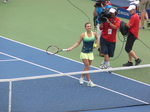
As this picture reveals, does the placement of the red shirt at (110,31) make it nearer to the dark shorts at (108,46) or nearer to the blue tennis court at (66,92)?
the dark shorts at (108,46)

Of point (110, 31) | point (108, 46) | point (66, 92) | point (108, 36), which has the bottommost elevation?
point (66, 92)

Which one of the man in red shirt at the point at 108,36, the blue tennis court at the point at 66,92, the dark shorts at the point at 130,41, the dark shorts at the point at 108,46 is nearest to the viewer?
the blue tennis court at the point at 66,92

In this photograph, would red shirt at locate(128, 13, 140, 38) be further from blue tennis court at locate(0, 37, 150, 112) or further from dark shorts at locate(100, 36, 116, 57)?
blue tennis court at locate(0, 37, 150, 112)

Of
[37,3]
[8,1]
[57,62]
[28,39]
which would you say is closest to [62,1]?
[37,3]

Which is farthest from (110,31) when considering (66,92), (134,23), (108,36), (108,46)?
(66,92)

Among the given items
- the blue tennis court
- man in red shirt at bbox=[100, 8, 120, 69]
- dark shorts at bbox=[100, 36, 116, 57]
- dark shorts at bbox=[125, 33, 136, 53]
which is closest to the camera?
the blue tennis court

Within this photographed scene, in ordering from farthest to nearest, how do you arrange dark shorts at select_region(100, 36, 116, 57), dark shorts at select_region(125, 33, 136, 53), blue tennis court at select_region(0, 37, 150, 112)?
dark shorts at select_region(125, 33, 136, 53) → dark shorts at select_region(100, 36, 116, 57) → blue tennis court at select_region(0, 37, 150, 112)

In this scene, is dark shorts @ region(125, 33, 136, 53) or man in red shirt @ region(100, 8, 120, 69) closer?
man in red shirt @ region(100, 8, 120, 69)

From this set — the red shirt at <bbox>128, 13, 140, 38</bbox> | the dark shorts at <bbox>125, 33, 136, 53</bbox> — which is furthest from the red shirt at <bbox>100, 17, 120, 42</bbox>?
the dark shorts at <bbox>125, 33, 136, 53</bbox>

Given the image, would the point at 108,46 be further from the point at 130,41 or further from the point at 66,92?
the point at 66,92

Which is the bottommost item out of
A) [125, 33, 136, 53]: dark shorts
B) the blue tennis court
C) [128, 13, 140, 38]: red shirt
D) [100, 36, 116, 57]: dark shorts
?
the blue tennis court

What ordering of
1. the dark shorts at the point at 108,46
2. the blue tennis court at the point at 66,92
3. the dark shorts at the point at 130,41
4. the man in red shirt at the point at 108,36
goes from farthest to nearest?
the dark shorts at the point at 130,41 → the dark shorts at the point at 108,46 → the man in red shirt at the point at 108,36 → the blue tennis court at the point at 66,92

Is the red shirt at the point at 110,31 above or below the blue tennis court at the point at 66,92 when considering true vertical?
above

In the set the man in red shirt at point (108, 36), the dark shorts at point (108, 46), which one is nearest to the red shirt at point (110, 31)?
the man in red shirt at point (108, 36)
